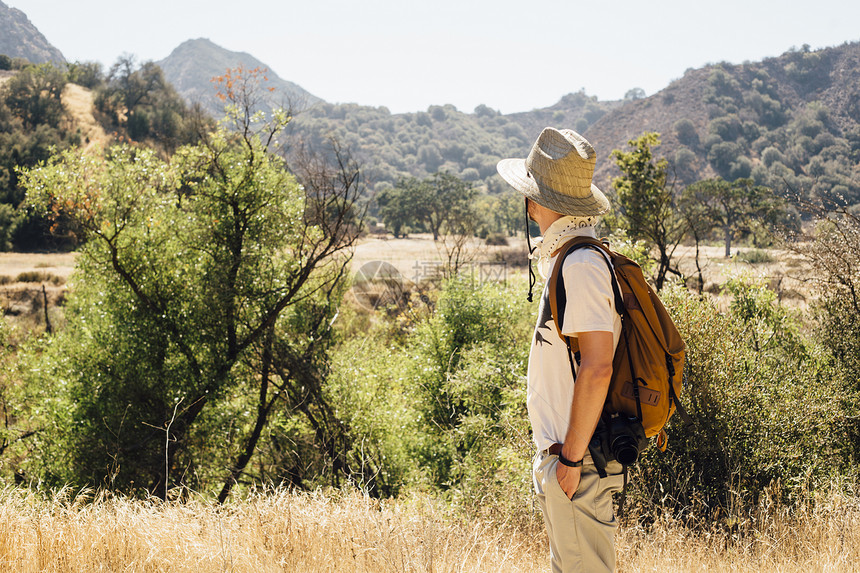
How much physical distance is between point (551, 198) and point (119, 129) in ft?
219

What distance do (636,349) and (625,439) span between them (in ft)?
1.01

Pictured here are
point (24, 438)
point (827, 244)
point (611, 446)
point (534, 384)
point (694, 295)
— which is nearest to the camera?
point (611, 446)

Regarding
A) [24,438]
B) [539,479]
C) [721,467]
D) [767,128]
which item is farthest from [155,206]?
[767,128]

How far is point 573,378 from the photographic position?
2.10 m

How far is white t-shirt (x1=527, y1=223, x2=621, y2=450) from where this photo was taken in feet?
6.45

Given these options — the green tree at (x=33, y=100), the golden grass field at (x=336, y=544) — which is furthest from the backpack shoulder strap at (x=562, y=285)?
the green tree at (x=33, y=100)

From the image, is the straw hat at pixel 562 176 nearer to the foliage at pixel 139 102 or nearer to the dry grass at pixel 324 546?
the dry grass at pixel 324 546

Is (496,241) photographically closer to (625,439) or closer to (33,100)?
(33,100)

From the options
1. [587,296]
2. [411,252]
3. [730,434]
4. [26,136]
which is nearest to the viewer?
[587,296]

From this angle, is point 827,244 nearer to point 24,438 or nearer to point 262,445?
point 262,445

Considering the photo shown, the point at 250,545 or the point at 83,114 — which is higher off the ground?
the point at 83,114

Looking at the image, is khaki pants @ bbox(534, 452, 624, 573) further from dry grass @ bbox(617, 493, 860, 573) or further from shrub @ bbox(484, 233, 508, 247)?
shrub @ bbox(484, 233, 508, 247)

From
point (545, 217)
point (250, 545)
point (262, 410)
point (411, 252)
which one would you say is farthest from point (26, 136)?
point (545, 217)

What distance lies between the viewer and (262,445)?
41.5 ft
